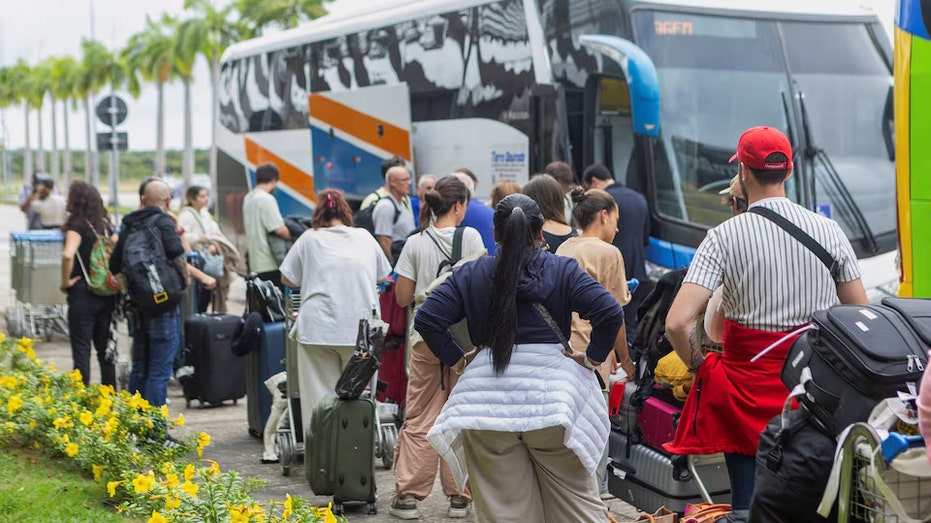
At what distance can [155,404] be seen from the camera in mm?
8469

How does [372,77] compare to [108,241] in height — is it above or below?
above

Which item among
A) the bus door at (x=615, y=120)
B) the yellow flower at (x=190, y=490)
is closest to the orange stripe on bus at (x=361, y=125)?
the bus door at (x=615, y=120)

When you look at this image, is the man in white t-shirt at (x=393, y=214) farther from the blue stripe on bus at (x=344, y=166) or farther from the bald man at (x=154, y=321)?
the blue stripe on bus at (x=344, y=166)

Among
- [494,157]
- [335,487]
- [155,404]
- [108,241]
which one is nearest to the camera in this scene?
[335,487]

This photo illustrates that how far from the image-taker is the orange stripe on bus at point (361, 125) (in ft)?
47.9

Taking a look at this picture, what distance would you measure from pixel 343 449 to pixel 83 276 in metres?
3.26

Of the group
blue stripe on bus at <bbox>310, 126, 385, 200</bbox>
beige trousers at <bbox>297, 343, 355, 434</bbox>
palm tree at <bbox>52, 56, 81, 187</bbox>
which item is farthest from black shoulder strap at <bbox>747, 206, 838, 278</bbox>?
palm tree at <bbox>52, 56, 81, 187</bbox>

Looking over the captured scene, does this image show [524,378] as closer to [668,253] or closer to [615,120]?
[668,253]

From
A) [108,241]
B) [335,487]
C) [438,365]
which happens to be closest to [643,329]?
[438,365]

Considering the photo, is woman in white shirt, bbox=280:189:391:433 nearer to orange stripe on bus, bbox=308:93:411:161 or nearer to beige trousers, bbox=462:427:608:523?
beige trousers, bbox=462:427:608:523

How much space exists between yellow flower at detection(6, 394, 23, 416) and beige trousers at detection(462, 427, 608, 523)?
343cm

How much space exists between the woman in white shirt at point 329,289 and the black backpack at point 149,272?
951 millimetres

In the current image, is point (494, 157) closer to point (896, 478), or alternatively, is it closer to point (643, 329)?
point (643, 329)

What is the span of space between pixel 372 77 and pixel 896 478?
500 inches
